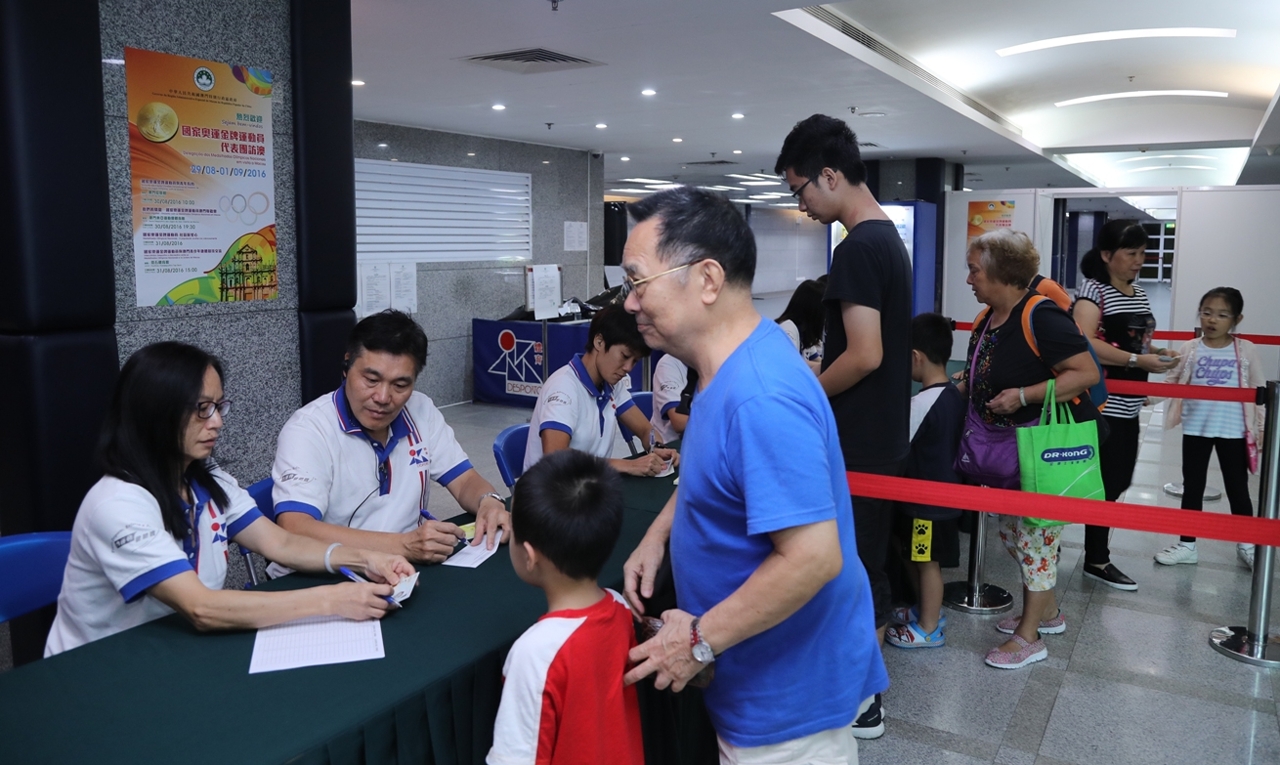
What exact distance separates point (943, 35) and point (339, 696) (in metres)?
6.10

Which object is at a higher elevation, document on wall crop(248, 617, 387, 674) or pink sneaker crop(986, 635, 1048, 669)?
document on wall crop(248, 617, 387, 674)

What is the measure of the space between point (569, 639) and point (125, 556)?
88cm

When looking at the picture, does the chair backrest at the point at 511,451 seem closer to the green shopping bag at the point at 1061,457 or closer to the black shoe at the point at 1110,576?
the green shopping bag at the point at 1061,457

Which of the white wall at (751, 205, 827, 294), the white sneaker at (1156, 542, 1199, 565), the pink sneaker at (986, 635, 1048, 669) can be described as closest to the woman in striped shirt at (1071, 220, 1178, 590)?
the white sneaker at (1156, 542, 1199, 565)

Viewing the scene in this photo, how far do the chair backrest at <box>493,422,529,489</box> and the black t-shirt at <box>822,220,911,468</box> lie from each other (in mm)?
1152

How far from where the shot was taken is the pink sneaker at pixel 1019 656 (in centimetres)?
314

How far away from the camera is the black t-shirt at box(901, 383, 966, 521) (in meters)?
3.24

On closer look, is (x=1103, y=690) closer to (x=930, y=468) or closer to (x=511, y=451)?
(x=930, y=468)

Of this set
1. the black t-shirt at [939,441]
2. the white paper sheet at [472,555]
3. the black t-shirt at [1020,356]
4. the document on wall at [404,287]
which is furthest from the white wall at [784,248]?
the white paper sheet at [472,555]

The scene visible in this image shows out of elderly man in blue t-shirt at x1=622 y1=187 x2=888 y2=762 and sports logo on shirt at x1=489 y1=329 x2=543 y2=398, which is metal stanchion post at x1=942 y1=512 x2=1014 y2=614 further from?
sports logo on shirt at x1=489 y1=329 x2=543 y2=398

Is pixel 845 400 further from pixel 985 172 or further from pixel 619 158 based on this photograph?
pixel 985 172

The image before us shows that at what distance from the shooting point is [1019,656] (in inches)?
124

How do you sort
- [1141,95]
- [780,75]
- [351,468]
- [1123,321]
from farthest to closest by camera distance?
1. [1141,95]
2. [780,75]
3. [1123,321]
4. [351,468]

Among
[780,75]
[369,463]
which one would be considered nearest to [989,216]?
[780,75]
